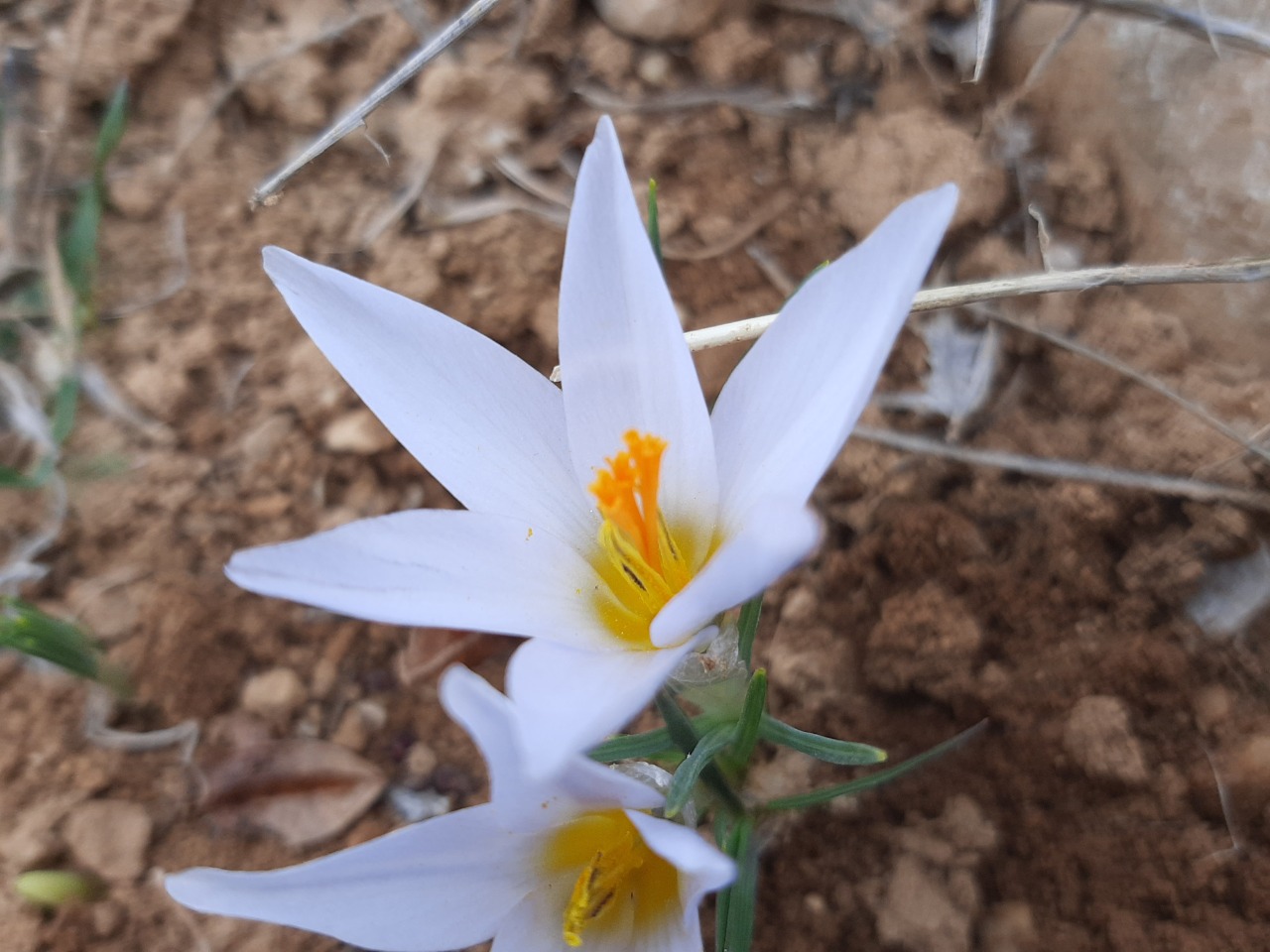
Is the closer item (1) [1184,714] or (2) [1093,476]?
(1) [1184,714]

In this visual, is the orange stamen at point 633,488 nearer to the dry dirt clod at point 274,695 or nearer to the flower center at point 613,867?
the flower center at point 613,867

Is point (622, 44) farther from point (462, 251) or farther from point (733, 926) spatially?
point (733, 926)

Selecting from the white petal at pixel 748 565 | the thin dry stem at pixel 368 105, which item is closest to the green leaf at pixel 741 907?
the white petal at pixel 748 565

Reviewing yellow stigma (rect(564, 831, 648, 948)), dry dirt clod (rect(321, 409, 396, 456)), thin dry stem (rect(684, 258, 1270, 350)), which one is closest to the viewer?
yellow stigma (rect(564, 831, 648, 948))

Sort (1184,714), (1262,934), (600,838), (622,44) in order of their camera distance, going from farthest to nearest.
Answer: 1. (622,44)
2. (1184,714)
3. (1262,934)
4. (600,838)

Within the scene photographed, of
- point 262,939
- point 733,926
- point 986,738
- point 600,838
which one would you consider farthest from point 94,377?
point 986,738

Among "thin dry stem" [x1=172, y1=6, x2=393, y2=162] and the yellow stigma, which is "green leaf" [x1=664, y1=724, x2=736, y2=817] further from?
"thin dry stem" [x1=172, y1=6, x2=393, y2=162]

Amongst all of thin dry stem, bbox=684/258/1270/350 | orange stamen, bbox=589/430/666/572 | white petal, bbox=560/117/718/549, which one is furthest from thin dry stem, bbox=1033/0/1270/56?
orange stamen, bbox=589/430/666/572
